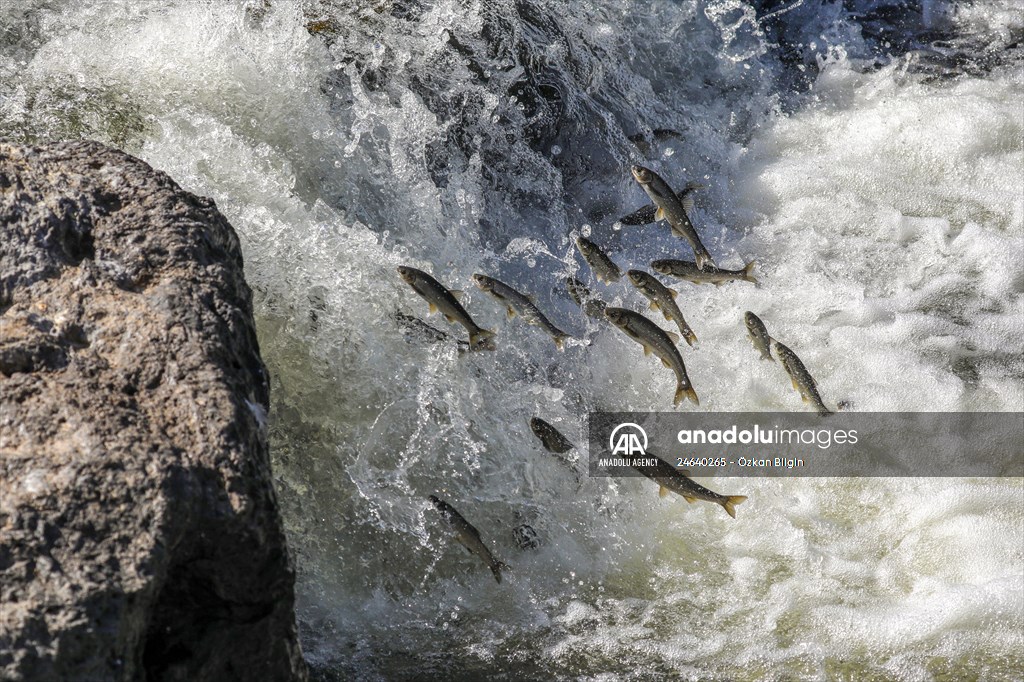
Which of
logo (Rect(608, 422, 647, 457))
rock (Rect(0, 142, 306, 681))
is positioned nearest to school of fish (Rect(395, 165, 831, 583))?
logo (Rect(608, 422, 647, 457))

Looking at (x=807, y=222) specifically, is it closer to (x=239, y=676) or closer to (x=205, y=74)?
(x=205, y=74)

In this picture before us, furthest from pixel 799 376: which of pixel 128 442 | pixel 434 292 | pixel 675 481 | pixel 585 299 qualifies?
pixel 128 442

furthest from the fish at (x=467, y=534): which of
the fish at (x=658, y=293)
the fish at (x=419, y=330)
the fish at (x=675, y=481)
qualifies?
the fish at (x=658, y=293)

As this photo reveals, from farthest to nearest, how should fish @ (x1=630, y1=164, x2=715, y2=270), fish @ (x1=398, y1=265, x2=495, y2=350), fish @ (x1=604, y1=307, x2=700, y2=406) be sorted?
fish @ (x1=630, y1=164, x2=715, y2=270)
fish @ (x1=604, y1=307, x2=700, y2=406)
fish @ (x1=398, y1=265, x2=495, y2=350)

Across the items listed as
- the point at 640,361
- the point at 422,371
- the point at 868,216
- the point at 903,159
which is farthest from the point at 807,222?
the point at 422,371

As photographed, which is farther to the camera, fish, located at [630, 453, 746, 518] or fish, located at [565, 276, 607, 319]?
fish, located at [565, 276, 607, 319]

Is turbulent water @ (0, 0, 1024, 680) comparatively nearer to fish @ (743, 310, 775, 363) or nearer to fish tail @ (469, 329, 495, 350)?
fish tail @ (469, 329, 495, 350)

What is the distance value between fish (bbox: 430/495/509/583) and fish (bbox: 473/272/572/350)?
1098 mm

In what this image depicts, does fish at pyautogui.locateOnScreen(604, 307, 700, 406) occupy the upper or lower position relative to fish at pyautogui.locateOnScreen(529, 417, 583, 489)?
upper

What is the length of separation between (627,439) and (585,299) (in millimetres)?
972

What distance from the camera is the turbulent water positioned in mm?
4172

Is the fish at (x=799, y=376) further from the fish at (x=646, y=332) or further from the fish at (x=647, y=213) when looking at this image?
the fish at (x=647, y=213)

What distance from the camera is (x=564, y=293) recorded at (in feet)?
19.3

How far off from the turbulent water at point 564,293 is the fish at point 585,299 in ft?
0.36
